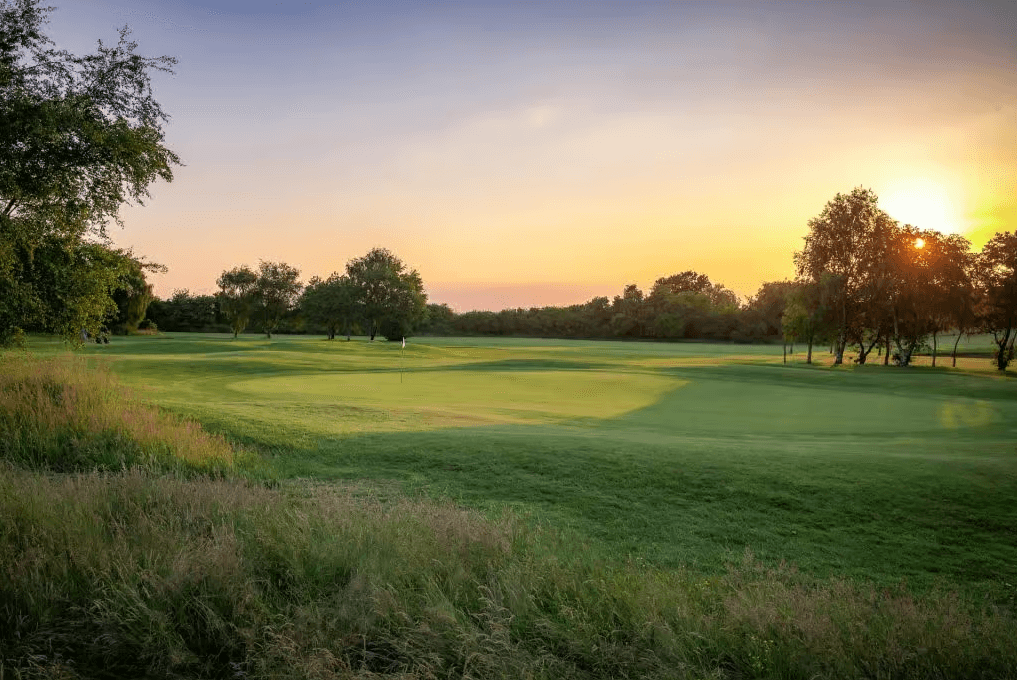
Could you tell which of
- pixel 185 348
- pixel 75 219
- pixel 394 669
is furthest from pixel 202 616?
pixel 185 348

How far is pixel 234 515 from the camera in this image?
7414 mm

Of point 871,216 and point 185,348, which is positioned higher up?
point 871,216

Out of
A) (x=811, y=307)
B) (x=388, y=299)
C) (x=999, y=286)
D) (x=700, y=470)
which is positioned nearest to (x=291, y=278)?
(x=388, y=299)

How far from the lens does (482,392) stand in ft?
92.0

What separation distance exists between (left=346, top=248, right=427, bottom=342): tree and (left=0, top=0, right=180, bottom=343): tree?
61804 mm

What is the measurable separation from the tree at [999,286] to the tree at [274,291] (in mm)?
82048

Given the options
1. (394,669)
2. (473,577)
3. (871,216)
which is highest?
(871,216)

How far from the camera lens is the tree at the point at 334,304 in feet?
285

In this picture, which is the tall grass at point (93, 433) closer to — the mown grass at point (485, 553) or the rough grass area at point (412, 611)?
the mown grass at point (485, 553)

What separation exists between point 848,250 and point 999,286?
12854mm

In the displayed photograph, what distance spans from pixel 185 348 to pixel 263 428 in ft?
142

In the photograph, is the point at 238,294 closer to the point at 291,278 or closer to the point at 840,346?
the point at 291,278

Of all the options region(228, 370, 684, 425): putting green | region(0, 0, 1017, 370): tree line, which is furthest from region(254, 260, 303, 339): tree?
region(228, 370, 684, 425): putting green

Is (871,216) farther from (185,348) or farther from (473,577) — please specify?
(473,577)
